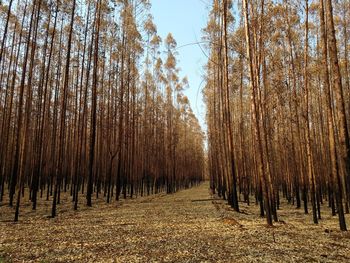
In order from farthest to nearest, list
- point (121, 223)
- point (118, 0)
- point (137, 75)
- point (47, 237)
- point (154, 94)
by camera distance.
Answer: point (154, 94) → point (137, 75) → point (118, 0) → point (121, 223) → point (47, 237)

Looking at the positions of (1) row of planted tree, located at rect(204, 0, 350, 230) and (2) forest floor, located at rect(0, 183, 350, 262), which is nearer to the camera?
(2) forest floor, located at rect(0, 183, 350, 262)

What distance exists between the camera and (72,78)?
18750 mm

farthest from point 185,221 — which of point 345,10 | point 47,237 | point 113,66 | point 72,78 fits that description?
point 72,78

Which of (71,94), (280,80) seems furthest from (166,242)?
(71,94)

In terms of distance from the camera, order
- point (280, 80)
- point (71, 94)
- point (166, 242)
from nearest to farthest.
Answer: point (166, 242)
point (280, 80)
point (71, 94)

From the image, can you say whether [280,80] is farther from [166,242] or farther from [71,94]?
[71,94]

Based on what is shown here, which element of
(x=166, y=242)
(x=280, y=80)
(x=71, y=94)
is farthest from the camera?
(x=71, y=94)

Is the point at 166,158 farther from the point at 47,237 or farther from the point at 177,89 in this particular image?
the point at 47,237

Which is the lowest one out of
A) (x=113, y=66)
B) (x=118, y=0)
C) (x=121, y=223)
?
(x=121, y=223)

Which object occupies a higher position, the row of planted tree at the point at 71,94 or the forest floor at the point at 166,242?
the row of planted tree at the point at 71,94

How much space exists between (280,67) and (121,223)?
27.2 feet

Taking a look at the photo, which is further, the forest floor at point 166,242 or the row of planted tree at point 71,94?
the row of planted tree at point 71,94

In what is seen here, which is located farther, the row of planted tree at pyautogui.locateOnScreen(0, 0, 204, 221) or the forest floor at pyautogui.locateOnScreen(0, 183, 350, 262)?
the row of planted tree at pyautogui.locateOnScreen(0, 0, 204, 221)

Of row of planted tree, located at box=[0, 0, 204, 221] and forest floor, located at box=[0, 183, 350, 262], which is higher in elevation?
row of planted tree, located at box=[0, 0, 204, 221]
